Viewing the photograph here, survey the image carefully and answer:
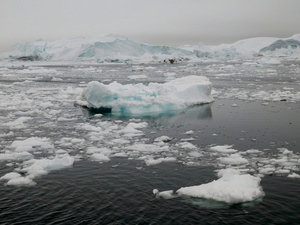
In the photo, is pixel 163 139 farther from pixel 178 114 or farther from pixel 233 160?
pixel 178 114

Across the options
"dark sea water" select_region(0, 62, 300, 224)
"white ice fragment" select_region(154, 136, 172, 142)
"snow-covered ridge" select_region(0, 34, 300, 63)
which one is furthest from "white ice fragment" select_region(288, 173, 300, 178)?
"snow-covered ridge" select_region(0, 34, 300, 63)

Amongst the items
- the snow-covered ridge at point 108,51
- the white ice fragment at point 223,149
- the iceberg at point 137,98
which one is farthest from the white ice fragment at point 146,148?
→ the snow-covered ridge at point 108,51

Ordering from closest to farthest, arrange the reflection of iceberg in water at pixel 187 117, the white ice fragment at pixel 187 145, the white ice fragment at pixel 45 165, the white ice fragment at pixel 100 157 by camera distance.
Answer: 1. the white ice fragment at pixel 45 165
2. the white ice fragment at pixel 100 157
3. the white ice fragment at pixel 187 145
4. the reflection of iceberg in water at pixel 187 117

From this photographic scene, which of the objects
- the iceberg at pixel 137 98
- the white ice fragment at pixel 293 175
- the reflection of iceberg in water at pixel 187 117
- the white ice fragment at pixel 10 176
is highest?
the iceberg at pixel 137 98

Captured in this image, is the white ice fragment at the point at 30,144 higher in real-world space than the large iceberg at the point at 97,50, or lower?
lower

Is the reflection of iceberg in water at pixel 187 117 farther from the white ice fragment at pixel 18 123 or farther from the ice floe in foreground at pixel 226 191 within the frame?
the ice floe in foreground at pixel 226 191

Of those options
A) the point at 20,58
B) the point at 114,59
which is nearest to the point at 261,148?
the point at 114,59

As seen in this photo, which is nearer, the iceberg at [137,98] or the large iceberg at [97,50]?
the iceberg at [137,98]

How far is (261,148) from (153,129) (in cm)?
516

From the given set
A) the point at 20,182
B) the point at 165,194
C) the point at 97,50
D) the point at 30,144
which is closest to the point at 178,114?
the point at 30,144

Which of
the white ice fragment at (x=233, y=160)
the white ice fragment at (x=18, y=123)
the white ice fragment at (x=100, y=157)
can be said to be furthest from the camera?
the white ice fragment at (x=18, y=123)

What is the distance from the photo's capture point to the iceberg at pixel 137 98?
66.3ft

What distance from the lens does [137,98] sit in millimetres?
20484

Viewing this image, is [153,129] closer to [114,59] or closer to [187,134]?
[187,134]
